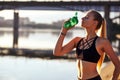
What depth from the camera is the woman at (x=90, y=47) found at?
4398 mm

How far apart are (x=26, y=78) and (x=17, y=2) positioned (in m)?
54.8

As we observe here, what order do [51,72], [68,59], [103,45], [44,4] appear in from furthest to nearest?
[44,4] → [68,59] → [51,72] → [103,45]

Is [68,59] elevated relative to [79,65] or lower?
lower

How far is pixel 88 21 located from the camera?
4.46m

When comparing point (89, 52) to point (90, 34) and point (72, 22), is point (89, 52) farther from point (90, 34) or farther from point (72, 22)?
point (72, 22)

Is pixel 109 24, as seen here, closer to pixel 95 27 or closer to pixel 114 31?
pixel 114 31

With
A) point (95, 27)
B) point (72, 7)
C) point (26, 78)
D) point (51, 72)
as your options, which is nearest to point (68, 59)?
point (51, 72)

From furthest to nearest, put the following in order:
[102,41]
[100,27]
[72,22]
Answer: [100,27] < [102,41] < [72,22]

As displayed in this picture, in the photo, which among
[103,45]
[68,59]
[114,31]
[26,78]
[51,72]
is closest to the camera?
[103,45]

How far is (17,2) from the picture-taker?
84.4 meters

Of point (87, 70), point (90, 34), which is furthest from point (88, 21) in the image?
point (87, 70)

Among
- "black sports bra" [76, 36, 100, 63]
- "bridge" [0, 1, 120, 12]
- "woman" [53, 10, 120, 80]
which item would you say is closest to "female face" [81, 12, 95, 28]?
"woman" [53, 10, 120, 80]

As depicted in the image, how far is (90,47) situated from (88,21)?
29 cm

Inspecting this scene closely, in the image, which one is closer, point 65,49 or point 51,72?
point 65,49
